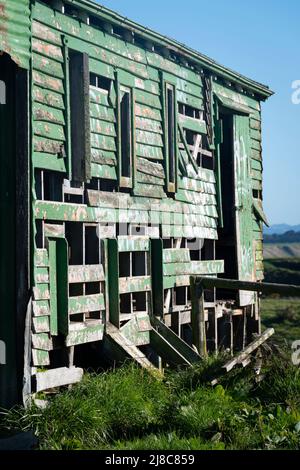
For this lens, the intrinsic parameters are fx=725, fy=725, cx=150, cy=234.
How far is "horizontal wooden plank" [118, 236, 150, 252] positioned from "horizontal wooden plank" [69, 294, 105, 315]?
2.90ft

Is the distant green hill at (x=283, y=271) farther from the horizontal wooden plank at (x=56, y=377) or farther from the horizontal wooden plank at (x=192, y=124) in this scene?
the horizontal wooden plank at (x=56, y=377)

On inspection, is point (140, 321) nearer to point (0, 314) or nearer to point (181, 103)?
point (0, 314)

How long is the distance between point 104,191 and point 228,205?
433cm

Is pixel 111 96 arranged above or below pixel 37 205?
Answer: above

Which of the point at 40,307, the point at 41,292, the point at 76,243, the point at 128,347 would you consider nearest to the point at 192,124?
the point at 76,243

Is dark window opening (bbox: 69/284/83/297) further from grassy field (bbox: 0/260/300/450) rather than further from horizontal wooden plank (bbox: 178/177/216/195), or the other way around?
horizontal wooden plank (bbox: 178/177/216/195)

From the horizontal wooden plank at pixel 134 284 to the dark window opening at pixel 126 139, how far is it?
4.78 feet

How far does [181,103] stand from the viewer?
11.8 m

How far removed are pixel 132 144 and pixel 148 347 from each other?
2.98m

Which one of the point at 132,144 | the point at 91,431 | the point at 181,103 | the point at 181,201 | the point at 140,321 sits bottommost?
the point at 91,431

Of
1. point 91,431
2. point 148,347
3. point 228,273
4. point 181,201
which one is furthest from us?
point 228,273

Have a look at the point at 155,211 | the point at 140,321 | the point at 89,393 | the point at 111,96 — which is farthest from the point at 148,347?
the point at 111,96

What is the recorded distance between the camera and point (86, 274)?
922 centimetres

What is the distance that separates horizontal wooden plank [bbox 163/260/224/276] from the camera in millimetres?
11113
